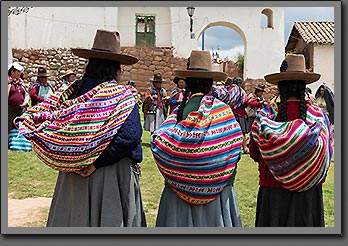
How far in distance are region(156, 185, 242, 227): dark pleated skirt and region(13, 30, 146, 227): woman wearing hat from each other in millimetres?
284

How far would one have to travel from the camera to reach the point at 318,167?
12.2 feet

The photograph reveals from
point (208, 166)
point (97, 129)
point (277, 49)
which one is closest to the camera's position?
point (97, 129)

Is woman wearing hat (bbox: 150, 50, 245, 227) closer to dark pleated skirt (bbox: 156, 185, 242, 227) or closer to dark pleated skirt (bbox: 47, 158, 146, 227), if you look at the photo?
dark pleated skirt (bbox: 156, 185, 242, 227)

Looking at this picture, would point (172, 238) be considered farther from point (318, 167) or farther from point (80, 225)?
point (318, 167)

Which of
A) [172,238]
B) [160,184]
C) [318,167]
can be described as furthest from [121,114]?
[160,184]

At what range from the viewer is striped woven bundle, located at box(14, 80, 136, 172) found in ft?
11.2

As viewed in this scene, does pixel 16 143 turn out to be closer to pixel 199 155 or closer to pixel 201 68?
pixel 201 68

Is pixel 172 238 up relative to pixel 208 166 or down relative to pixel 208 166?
down

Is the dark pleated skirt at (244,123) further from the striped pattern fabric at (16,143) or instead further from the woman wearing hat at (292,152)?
the woman wearing hat at (292,152)

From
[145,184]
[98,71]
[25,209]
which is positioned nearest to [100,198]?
[98,71]

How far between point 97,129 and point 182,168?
0.72 metres

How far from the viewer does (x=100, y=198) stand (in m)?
3.58

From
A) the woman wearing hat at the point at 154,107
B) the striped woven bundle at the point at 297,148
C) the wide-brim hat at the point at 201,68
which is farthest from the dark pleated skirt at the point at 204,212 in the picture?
the woman wearing hat at the point at 154,107

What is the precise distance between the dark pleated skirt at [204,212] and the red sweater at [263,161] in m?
0.30
